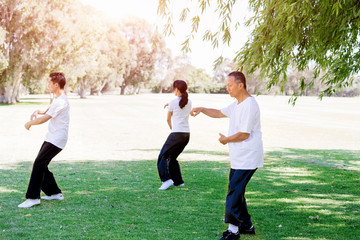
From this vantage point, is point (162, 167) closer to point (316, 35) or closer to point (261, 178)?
point (261, 178)

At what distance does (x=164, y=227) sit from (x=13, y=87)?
1788 inches

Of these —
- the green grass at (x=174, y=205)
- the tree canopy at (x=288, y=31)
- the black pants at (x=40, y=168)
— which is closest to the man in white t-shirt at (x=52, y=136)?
the black pants at (x=40, y=168)

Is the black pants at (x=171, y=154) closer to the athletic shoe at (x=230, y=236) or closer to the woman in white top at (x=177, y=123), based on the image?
the woman in white top at (x=177, y=123)

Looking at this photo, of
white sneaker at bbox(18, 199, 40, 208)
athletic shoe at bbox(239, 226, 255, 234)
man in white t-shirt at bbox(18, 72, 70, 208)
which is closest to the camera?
athletic shoe at bbox(239, 226, 255, 234)

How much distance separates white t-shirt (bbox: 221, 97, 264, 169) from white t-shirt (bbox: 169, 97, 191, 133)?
2.54 meters

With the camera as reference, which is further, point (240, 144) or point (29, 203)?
point (29, 203)

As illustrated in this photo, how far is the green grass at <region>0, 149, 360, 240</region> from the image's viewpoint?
494cm

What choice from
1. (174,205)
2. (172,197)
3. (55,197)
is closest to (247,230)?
(174,205)

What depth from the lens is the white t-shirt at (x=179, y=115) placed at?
6.89m

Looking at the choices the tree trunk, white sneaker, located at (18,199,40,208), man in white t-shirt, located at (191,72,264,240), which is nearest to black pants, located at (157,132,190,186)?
white sneaker, located at (18,199,40,208)

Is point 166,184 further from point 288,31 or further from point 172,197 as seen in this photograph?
point 288,31

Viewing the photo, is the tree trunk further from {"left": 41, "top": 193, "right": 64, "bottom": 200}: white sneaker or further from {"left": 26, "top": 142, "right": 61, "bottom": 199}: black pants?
{"left": 26, "top": 142, "right": 61, "bottom": 199}: black pants

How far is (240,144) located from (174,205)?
2283 mm

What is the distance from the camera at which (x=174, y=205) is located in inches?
244
